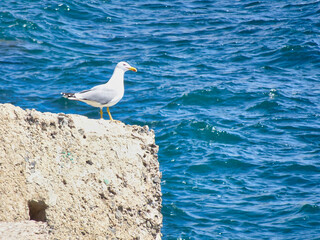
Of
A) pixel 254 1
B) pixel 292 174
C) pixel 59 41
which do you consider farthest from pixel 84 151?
pixel 254 1

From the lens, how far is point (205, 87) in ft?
46.3

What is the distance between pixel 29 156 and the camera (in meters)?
4.54

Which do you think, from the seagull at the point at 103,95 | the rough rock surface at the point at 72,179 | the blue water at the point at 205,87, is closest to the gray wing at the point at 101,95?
the seagull at the point at 103,95

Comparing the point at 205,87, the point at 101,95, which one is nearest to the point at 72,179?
the point at 101,95

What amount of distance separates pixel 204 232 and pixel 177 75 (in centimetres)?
721

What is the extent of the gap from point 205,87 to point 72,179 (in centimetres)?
974

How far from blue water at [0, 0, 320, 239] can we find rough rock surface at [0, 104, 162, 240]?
349 centimetres

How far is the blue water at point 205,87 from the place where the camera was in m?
9.46

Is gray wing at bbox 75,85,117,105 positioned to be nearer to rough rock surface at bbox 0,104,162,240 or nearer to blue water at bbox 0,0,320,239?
rough rock surface at bbox 0,104,162,240

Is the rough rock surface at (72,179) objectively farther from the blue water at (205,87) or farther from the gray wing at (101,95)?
the blue water at (205,87)

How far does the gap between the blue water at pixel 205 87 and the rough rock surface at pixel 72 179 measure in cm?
349

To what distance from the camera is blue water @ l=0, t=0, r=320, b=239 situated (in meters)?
9.46

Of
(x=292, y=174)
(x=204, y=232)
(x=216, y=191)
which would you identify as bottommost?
(x=204, y=232)

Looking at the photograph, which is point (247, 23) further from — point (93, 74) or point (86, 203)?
point (86, 203)
